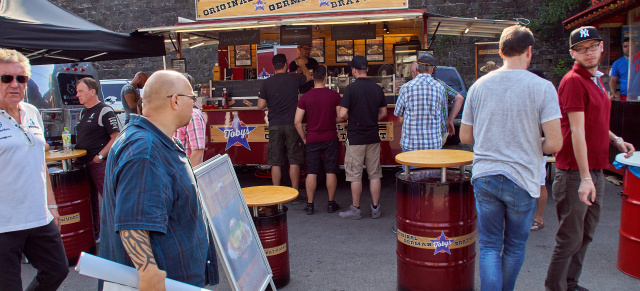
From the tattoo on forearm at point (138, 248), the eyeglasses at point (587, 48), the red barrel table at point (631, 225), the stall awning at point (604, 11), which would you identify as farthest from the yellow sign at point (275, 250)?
the stall awning at point (604, 11)

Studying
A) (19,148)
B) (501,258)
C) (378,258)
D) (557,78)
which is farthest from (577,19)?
(19,148)

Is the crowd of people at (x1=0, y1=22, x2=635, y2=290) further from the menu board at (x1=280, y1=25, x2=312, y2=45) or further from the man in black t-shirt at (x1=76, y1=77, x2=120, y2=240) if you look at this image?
the menu board at (x1=280, y1=25, x2=312, y2=45)

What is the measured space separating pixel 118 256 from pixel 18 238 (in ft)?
4.11

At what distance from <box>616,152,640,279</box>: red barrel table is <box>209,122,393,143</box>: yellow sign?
3.76 metres

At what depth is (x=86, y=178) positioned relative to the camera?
16.2 ft

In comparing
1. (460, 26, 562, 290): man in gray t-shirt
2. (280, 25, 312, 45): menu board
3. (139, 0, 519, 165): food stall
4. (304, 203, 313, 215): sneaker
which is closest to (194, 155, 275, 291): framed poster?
(460, 26, 562, 290): man in gray t-shirt

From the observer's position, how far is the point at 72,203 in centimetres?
473

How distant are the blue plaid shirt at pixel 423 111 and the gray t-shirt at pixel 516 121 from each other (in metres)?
2.25

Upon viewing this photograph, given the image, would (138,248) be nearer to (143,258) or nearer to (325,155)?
(143,258)

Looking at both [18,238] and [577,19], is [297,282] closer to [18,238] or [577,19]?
[18,238]

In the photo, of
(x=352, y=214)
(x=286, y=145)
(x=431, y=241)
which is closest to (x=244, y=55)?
(x=286, y=145)

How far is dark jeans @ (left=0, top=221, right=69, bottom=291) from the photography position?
2.74 m

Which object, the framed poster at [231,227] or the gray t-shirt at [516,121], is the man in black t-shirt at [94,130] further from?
the gray t-shirt at [516,121]

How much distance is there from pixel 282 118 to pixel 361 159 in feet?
4.86
